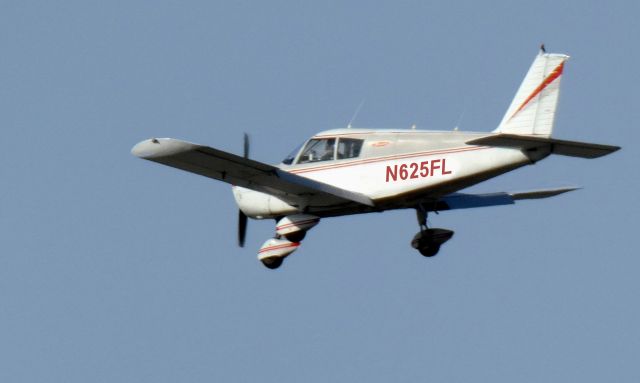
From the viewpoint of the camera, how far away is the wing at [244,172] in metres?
29.2

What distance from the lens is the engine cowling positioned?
105ft

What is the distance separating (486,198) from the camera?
110ft

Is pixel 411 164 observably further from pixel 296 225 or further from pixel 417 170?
pixel 296 225

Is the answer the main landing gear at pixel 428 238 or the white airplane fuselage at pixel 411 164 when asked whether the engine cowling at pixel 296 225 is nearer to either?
the white airplane fuselage at pixel 411 164

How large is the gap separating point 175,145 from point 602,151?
662cm

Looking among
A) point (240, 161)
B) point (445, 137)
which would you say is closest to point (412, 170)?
point (445, 137)

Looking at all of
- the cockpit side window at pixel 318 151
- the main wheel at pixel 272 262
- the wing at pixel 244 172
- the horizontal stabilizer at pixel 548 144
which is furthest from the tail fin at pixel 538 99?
the main wheel at pixel 272 262

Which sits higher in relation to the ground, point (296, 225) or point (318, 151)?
point (318, 151)

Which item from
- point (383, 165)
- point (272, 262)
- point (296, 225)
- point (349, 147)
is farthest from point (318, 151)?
point (272, 262)

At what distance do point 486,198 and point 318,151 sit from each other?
3445 millimetres

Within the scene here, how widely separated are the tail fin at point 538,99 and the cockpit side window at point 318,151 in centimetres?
320

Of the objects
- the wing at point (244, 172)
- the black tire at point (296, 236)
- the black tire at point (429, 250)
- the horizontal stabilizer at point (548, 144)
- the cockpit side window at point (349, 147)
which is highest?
the horizontal stabilizer at point (548, 144)

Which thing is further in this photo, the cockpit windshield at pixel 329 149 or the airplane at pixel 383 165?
the cockpit windshield at pixel 329 149

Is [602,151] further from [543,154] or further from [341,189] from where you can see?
[341,189]
